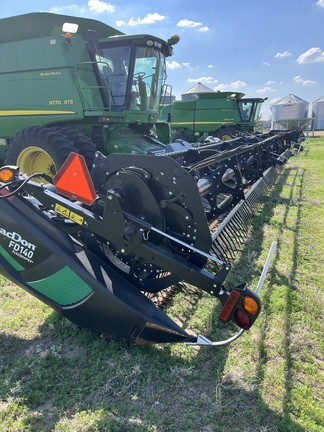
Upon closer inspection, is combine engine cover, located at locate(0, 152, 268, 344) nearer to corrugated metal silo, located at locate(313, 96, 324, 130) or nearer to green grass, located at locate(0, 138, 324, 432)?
green grass, located at locate(0, 138, 324, 432)

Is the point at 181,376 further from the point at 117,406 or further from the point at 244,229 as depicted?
the point at 244,229

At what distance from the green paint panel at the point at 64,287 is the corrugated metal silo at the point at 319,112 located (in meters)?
43.6

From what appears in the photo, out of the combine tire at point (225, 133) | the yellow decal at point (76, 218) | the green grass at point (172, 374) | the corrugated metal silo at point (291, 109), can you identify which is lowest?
the green grass at point (172, 374)

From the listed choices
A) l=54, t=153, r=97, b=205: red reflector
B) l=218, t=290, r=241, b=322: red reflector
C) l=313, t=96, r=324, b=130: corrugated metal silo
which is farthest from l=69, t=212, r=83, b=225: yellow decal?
l=313, t=96, r=324, b=130: corrugated metal silo

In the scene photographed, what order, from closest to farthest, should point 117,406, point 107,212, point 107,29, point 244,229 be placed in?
point 117,406, point 107,212, point 244,229, point 107,29

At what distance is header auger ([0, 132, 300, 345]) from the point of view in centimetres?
206

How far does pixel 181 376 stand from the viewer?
79.2 inches

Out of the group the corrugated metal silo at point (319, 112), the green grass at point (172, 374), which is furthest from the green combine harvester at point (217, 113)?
the corrugated metal silo at point (319, 112)

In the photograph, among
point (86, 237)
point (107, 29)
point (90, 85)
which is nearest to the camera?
point (86, 237)

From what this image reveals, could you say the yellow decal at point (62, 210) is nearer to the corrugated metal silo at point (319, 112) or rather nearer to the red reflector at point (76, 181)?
the red reflector at point (76, 181)

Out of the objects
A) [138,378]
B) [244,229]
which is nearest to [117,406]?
[138,378]

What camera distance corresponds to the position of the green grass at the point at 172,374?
1731 millimetres

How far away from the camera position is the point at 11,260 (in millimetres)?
2326

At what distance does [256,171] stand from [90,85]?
307cm
